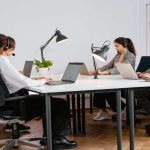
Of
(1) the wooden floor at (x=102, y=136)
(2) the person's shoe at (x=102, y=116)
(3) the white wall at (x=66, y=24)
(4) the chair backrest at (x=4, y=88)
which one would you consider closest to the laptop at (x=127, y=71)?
(1) the wooden floor at (x=102, y=136)

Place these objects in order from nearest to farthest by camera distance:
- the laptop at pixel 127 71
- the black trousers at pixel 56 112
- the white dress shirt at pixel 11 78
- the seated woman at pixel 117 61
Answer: the white dress shirt at pixel 11 78 < the black trousers at pixel 56 112 < the laptop at pixel 127 71 < the seated woman at pixel 117 61

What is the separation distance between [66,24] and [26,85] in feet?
8.35

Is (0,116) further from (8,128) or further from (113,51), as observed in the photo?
(113,51)

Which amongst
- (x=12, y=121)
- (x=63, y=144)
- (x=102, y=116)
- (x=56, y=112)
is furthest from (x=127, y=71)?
(x=102, y=116)

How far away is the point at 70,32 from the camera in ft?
17.0

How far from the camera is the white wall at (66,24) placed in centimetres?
496

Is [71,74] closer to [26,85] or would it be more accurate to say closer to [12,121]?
[26,85]

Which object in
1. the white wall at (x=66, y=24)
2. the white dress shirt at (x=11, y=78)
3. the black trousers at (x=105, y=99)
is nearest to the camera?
the white dress shirt at (x=11, y=78)

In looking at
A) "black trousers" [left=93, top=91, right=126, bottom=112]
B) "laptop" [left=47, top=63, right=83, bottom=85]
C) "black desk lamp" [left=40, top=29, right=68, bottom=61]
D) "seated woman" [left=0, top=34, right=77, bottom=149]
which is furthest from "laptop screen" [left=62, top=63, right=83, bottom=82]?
"black desk lamp" [left=40, top=29, right=68, bottom=61]

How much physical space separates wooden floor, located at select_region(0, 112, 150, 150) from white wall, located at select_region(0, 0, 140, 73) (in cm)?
117

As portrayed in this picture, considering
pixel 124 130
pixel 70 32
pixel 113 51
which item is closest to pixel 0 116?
pixel 124 130

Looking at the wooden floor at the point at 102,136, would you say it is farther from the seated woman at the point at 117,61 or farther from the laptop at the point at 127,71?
the laptop at the point at 127,71

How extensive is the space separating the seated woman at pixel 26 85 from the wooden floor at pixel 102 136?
0.69 feet

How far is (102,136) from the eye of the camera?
366cm
